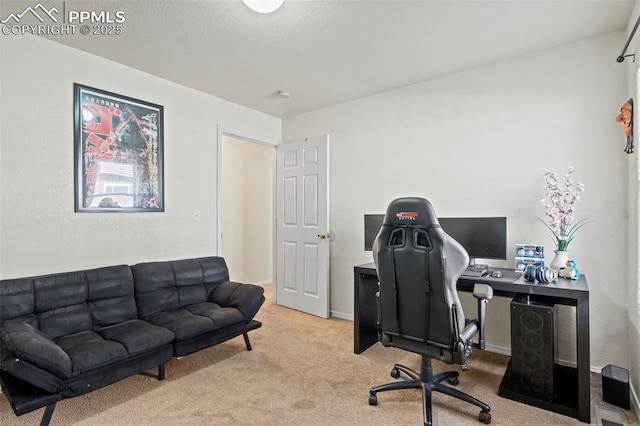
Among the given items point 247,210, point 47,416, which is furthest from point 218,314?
point 247,210

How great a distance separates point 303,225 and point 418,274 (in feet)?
7.83

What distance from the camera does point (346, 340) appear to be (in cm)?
320

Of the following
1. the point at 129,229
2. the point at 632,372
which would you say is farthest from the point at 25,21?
the point at 632,372

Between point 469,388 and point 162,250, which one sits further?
point 162,250

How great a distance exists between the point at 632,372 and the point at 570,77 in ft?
7.15

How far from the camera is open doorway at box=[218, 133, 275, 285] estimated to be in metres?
5.15

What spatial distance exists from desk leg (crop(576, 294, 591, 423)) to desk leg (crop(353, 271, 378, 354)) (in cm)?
146

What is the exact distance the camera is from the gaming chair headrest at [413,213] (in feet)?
6.05

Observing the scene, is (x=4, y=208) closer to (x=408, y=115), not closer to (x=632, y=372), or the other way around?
(x=408, y=115)

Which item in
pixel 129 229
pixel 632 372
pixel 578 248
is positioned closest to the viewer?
pixel 632 372

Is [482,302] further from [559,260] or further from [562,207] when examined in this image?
[562,207]

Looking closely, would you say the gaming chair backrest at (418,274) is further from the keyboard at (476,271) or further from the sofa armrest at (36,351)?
the sofa armrest at (36,351)

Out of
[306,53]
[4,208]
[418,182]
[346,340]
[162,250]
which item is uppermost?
[306,53]

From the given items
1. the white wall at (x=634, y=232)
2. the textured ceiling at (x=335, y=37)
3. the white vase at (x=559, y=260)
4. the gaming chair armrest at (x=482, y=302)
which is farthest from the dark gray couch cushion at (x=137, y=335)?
the white wall at (x=634, y=232)
